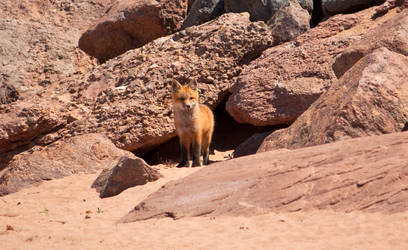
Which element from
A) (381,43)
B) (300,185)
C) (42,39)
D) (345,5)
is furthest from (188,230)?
(42,39)

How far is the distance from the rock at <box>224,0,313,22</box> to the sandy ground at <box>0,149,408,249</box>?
651 cm

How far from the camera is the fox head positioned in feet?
32.7

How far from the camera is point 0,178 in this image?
9586mm

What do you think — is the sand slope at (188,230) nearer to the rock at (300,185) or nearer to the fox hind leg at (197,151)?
the rock at (300,185)

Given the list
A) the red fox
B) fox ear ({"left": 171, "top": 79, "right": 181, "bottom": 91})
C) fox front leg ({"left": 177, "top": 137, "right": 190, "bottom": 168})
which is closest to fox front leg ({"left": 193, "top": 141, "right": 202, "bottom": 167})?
the red fox

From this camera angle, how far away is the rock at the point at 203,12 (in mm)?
13883

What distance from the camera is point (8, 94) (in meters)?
13.5

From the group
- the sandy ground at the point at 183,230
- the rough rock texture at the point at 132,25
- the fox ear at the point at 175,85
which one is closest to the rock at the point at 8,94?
the rough rock texture at the point at 132,25

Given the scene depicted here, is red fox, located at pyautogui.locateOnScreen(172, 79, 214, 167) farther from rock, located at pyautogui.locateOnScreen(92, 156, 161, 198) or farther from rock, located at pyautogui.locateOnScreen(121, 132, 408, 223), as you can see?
rock, located at pyautogui.locateOnScreen(121, 132, 408, 223)

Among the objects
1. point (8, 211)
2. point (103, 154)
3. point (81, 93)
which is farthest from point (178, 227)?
point (81, 93)

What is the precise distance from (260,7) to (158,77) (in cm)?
308

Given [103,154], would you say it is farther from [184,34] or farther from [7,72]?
[7,72]

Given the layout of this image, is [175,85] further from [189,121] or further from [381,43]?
[381,43]

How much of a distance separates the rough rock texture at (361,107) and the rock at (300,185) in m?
0.74
